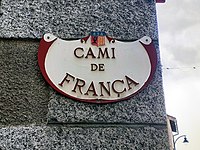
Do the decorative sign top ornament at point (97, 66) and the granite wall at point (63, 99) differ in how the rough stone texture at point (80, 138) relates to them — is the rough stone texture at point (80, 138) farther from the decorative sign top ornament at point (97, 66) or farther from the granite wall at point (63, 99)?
the decorative sign top ornament at point (97, 66)

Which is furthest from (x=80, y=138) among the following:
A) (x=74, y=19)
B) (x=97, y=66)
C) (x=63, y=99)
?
(x=74, y=19)

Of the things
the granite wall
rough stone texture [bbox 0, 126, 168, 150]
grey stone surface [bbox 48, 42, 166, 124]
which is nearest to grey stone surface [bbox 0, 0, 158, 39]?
the granite wall

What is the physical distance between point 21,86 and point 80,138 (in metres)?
0.27

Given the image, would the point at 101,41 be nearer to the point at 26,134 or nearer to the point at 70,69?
the point at 70,69

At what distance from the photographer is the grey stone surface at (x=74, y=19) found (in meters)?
1.11

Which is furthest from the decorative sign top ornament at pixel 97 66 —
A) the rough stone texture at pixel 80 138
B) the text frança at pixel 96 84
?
the rough stone texture at pixel 80 138

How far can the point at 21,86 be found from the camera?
1.03 m

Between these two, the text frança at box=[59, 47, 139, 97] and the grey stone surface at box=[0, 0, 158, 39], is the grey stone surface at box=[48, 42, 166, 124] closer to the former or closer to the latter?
the text frança at box=[59, 47, 139, 97]

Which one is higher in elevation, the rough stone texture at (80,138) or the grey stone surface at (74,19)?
the grey stone surface at (74,19)

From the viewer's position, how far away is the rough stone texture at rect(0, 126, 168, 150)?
3.15 feet

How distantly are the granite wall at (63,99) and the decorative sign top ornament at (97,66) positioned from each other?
25 mm

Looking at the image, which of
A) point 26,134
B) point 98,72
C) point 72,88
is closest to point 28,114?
point 26,134

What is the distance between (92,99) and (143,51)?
273 mm

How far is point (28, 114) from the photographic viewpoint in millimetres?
1001
